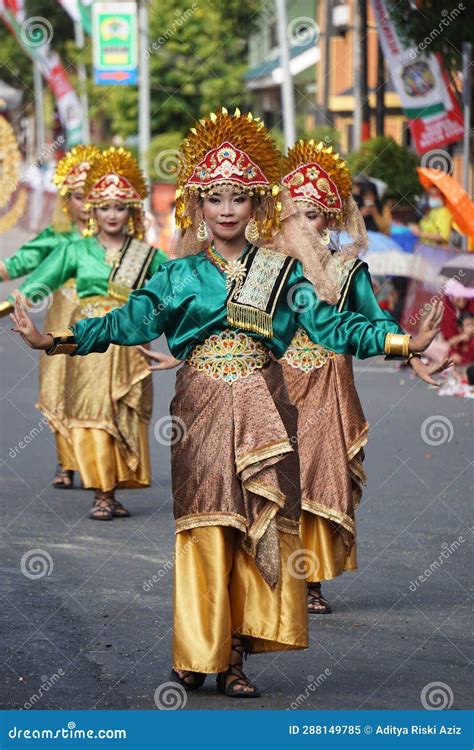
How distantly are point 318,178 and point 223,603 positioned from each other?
2683 mm

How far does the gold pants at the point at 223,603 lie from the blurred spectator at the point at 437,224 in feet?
40.6

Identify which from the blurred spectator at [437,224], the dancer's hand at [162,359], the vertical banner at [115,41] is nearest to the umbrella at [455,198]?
the blurred spectator at [437,224]

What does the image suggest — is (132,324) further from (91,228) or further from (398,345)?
(91,228)

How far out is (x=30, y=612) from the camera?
25.2ft

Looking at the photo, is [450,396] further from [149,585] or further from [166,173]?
[166,173]

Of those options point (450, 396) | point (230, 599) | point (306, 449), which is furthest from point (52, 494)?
point (450, 396)

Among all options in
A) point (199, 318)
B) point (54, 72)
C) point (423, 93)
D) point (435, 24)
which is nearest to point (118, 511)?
point (199, 318)

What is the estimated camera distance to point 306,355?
8219 millimetres

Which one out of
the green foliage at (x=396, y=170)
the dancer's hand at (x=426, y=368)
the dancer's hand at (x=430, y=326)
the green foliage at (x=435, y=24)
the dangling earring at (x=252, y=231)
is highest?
the green foliage at (x=435, y=24)

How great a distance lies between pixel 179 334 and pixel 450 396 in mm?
10707

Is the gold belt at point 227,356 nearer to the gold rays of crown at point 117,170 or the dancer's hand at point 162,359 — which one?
the dancer's hand at point 162,359

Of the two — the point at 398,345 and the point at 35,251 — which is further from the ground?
the point at 35,251

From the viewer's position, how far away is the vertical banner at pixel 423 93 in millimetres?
20094

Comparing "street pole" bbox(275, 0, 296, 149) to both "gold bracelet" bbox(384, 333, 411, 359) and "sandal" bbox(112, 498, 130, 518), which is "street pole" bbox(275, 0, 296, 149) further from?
"gold bracelet" bbox(384, 333, 411, 359)
